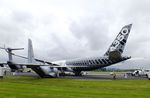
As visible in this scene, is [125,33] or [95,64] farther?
[95,64]

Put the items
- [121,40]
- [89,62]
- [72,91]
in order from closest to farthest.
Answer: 1. [72,91]
2. [121,40]
3. [89,62]

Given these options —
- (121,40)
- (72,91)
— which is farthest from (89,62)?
(72,91)

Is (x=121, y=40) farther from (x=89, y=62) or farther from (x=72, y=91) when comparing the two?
(x=72, y=91)

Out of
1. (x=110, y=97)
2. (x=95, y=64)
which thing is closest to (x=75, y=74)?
(x=95, y=64)

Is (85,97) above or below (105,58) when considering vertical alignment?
below

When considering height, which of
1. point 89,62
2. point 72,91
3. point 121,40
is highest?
point 121,40

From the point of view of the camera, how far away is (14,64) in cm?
6206

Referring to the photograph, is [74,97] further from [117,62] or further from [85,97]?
[117,62]

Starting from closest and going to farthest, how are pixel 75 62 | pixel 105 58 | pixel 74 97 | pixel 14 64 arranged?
pixel 74 97, pixel 14 64, pixel 105 58, pixel 75 62

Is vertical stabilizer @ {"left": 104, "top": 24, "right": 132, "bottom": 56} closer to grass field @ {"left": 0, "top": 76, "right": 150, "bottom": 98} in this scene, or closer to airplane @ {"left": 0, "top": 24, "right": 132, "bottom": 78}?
airplane @ {"left": 0, "top": 24, "right": 132, "bottom": 78}

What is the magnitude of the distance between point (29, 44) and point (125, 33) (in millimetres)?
22509

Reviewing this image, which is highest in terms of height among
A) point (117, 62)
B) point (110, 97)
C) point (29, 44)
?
point (29, 44)

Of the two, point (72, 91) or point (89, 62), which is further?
point (89, 62)

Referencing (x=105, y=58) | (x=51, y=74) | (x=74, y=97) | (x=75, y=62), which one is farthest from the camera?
(x=75, y=62)
